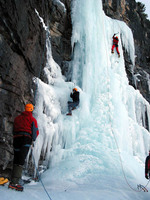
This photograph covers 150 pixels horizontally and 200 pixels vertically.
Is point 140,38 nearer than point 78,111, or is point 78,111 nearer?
point 78,111

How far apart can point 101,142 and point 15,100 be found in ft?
9.78

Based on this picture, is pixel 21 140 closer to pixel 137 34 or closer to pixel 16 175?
pixel 16 175

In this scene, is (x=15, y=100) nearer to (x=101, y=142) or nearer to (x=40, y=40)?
(x=40, y=40)

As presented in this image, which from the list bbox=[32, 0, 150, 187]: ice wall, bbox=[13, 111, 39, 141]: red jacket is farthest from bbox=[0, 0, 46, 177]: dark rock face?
bbox=[13, 111, 39, 141]: red jacket

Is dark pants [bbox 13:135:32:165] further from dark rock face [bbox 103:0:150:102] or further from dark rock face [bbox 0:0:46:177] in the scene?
dark rock face [bbox 103:0:150:102]

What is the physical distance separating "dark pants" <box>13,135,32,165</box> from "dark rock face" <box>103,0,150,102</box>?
9712 mm

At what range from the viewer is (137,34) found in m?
13.6

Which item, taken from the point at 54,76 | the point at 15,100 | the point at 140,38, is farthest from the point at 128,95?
the point at 140,38

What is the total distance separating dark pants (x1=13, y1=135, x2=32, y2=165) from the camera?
2.72 m

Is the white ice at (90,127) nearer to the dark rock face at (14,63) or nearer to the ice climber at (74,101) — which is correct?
the ice climber at (74,101)

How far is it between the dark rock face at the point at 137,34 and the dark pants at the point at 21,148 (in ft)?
31.9

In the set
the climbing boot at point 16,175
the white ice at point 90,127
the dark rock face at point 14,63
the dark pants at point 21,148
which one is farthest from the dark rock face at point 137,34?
the climbing boot at point 16,175

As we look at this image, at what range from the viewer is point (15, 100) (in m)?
4.16

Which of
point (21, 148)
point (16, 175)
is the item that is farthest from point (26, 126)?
point (16, 175)
